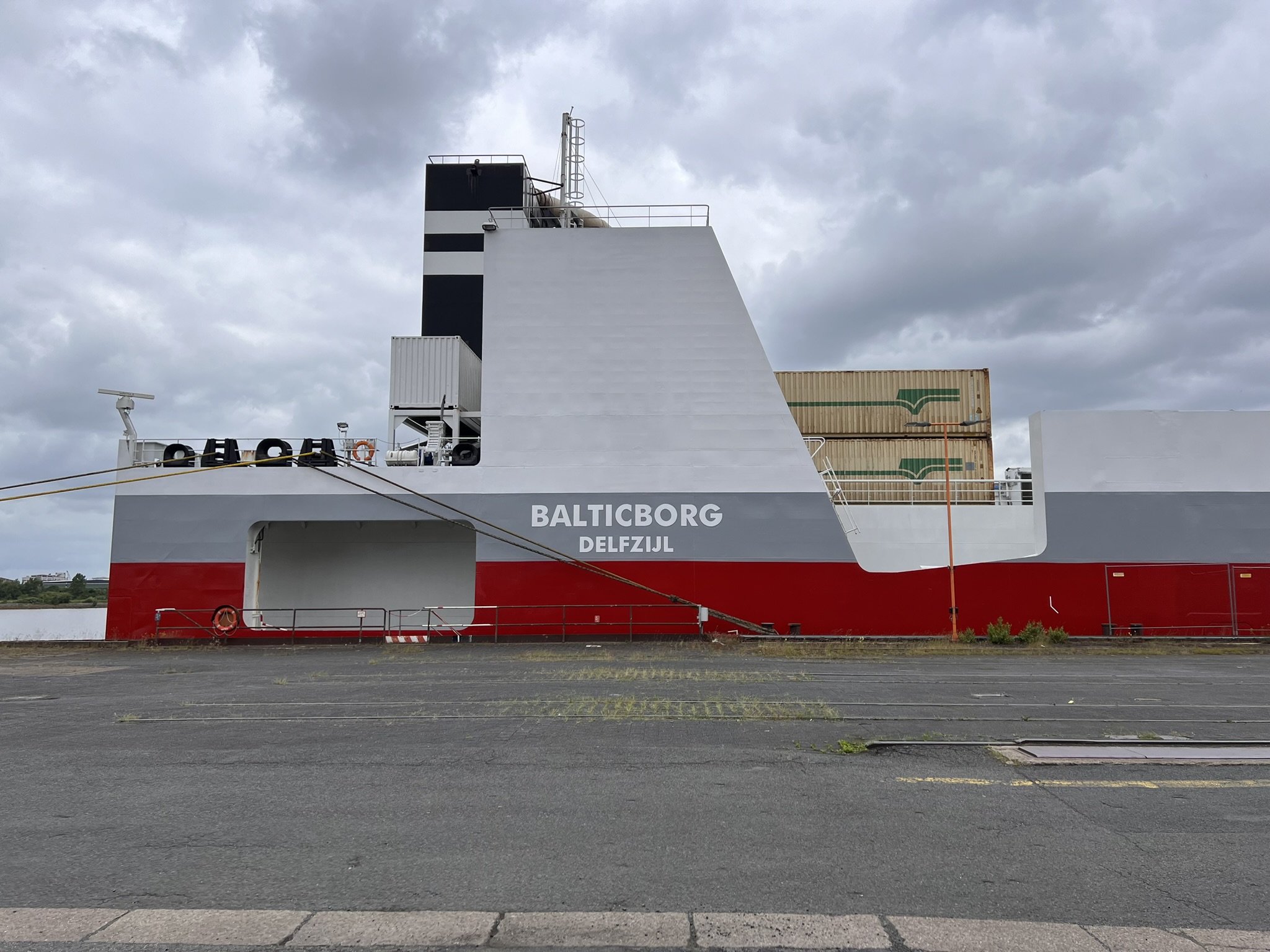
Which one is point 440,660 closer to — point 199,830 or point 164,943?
point 199,830

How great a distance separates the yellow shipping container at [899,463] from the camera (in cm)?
2409

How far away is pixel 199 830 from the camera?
5289 millimetres

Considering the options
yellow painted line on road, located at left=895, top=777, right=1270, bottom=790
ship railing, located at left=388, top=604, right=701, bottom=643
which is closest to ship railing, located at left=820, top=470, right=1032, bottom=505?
ship railing, located at left=388, top=604, right=701, bottom=643

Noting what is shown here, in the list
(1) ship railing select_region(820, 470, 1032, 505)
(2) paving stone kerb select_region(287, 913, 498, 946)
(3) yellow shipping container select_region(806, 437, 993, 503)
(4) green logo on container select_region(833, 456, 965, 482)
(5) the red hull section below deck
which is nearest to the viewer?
(2) paving stone kerb select_region(287, 913, 498, 946)

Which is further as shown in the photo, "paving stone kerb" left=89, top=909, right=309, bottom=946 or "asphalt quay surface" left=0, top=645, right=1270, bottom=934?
"asphalt quay surface" left=0, top=645, right=1270, bottom=934

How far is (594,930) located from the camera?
12.5ft

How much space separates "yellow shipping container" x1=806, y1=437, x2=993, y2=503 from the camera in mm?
24094

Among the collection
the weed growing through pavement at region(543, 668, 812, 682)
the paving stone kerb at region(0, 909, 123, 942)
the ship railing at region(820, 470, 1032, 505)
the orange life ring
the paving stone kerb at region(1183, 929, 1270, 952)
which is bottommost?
the paving stone kerb at region(0, 909, 123, 942)

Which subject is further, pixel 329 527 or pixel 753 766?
pixel 329 527

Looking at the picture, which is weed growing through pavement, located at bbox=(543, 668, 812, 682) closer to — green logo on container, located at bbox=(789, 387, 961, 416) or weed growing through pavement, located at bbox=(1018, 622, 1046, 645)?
weed growing through pavement, located at bbox=(1018, 622, 1046, 645)

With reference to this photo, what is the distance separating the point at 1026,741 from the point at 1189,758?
4.07 feet

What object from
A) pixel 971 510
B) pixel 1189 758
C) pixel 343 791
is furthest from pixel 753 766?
pixel 971 510

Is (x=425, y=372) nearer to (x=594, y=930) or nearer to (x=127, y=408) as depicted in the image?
(x=127, y=408)

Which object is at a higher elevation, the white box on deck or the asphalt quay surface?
the white box on deck
